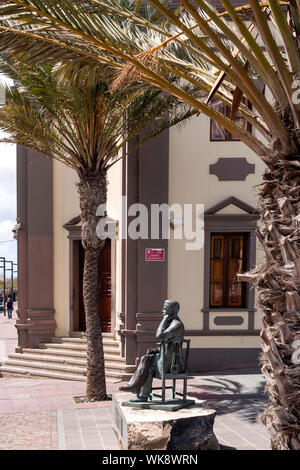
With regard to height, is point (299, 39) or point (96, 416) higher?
point (299, 39)

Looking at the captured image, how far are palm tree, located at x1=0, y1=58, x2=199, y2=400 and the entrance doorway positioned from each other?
361 centimetres

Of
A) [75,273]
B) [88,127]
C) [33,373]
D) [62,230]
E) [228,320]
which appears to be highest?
[88,127]

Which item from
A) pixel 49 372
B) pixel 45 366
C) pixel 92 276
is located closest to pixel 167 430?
pixel 92 276

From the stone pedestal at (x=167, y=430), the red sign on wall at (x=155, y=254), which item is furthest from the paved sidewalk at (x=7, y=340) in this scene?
the stone pedestal at (x=167, y=430)

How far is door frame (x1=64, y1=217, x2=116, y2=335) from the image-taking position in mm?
12078

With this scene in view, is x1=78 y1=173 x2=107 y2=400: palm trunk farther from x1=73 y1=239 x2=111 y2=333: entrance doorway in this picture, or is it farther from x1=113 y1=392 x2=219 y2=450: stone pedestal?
x1=73 y1=239 x2=111 y2=333: entrance doorway

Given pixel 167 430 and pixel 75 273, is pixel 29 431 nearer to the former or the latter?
pixel 167 430

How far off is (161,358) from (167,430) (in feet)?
3.15

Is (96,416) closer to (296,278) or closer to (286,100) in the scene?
(296,278)

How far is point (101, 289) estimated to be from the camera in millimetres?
12688

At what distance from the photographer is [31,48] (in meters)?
4.88

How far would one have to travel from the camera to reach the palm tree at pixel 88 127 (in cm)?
818
